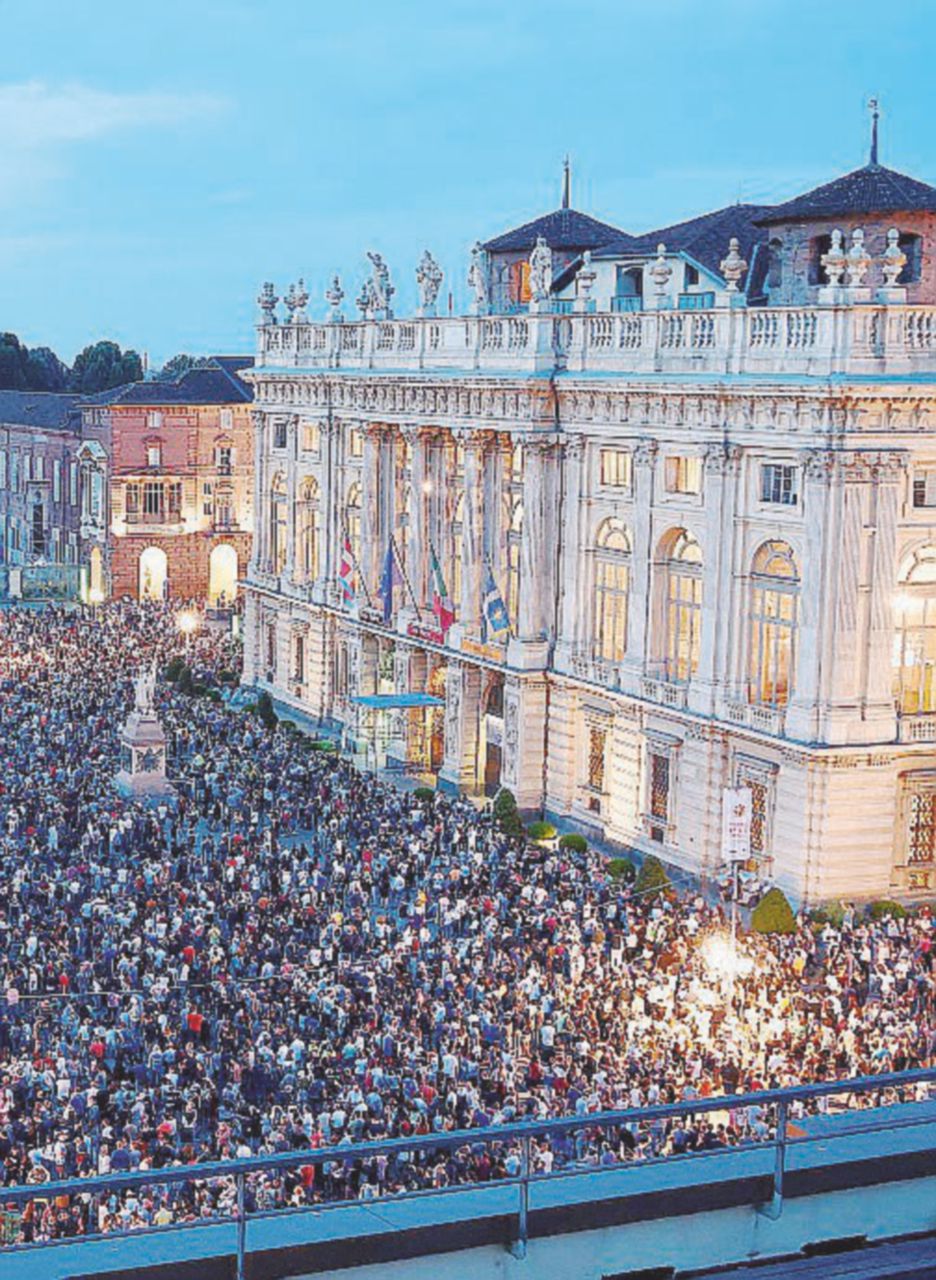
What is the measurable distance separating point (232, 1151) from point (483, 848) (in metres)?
22.9

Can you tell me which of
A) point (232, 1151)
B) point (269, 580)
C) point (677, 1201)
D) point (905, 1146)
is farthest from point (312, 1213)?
point (269, 580)

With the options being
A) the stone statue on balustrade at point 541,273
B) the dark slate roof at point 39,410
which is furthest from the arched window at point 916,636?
the dark slate roof at point 39,410

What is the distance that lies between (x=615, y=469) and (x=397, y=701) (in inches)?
494

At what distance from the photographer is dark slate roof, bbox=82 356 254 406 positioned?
105438mm

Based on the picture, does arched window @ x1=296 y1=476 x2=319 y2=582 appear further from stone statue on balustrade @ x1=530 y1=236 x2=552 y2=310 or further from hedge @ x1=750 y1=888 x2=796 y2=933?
hedge @ x1=750 y1=888 x2=796 y2=933

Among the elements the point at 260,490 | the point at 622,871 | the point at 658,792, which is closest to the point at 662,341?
the point at 658,792

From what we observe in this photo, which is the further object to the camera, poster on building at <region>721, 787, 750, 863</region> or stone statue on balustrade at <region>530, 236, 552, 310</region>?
stone statue on balustrade at <region>530, 236, 552, 310</region>

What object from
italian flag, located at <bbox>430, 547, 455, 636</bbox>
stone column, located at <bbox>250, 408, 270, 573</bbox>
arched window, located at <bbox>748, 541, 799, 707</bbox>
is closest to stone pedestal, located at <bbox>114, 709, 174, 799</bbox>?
italian flag, located at <bbox>430, 547, 455, 636</bbox>

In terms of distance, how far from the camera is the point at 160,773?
60.4m

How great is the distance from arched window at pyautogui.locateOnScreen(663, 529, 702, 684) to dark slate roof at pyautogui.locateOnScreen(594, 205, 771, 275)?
963cm

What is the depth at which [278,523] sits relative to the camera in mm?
81812

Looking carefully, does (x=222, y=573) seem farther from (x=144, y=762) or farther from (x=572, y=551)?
(x=572, y=551)

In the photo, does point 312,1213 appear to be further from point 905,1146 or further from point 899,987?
point 899,987

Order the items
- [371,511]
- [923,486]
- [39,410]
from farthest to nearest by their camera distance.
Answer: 1. [39,410]
2. [371,511]
3. [923,486]
